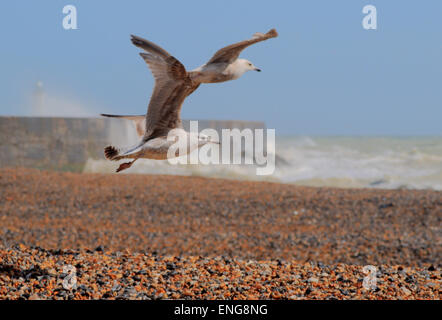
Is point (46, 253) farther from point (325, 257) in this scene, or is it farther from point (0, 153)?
point (0, 153)

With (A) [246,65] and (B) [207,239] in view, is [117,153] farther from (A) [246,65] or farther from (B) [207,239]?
(B) [207,239]

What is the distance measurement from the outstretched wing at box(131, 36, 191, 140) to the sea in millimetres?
7038

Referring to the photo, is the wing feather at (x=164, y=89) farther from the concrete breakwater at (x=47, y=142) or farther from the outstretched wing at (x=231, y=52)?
the concrete breakwater at (x=47, y=142)

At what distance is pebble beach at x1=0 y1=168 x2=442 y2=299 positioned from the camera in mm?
4484

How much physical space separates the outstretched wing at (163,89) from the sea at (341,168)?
23.1 ft

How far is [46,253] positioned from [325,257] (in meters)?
3.98

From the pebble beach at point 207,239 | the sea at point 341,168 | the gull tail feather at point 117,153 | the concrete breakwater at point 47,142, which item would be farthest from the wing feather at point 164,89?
the concrete breakwater at point 47,142

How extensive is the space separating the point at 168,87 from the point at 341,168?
65.9ft

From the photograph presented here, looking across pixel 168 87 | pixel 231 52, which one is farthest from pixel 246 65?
pixel 168 87

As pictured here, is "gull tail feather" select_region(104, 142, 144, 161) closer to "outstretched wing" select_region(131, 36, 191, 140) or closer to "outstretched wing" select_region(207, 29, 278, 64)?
"outstretched wing" select_region(131, 36, 191, 140)
